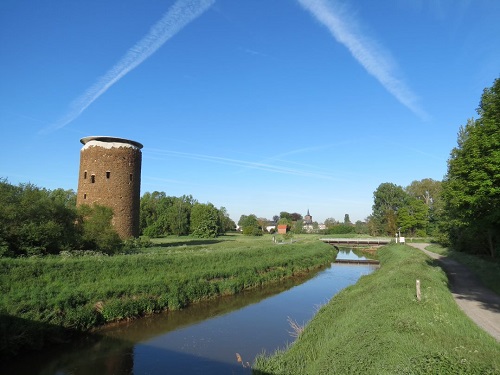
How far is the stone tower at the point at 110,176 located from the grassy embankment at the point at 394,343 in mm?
22264

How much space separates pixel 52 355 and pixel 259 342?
6912mm

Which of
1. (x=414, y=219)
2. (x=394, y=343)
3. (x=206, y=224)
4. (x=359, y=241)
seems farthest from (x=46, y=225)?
(x=414, y=219)

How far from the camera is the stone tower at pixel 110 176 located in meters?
29.6

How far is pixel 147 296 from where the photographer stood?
16.4 m

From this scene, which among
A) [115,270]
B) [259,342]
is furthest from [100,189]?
[259,342]

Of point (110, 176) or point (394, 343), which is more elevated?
point (110, 176)

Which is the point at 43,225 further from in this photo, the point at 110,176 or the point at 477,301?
the point at 477,301

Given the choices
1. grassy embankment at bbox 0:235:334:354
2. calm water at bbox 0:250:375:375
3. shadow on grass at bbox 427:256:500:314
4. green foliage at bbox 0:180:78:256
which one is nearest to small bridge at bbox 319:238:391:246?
shadow on grass at bbox 427:256:500:314

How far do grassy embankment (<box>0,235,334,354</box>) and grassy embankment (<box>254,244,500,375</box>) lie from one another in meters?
7.60

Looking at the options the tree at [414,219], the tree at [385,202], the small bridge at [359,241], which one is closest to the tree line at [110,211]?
the small bridge at [359,241]

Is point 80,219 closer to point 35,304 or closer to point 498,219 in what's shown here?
point 35,304

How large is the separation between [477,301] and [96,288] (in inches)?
621

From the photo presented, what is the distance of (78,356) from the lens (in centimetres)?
1110

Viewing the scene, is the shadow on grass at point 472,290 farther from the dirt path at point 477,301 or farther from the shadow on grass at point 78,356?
the shadow on grass at point 78,356
